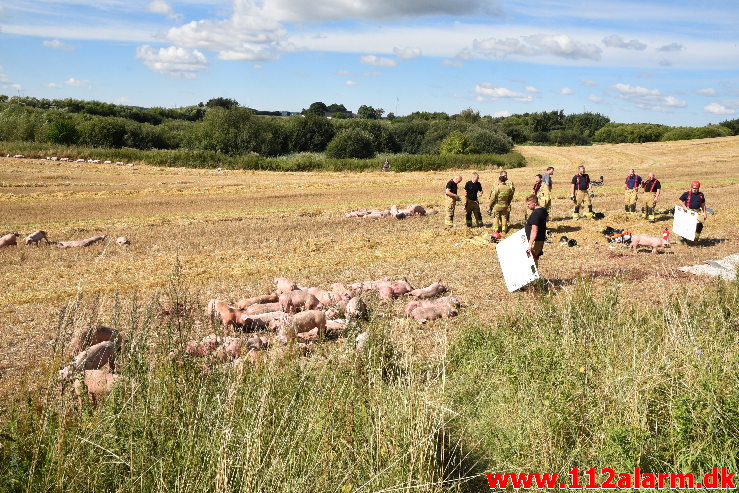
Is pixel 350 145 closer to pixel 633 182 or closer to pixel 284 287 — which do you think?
pixel 633 182

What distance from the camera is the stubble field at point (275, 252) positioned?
31.6 feet

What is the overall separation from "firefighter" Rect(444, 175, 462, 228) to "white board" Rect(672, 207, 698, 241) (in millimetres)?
6305

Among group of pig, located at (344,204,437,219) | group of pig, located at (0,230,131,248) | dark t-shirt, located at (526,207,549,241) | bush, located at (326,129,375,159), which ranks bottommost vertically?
group of pig, located at (0,230,131,248)

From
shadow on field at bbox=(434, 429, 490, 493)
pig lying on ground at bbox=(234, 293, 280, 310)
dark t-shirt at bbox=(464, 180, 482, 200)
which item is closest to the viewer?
shadow on field at bbox=(434, 429, 490, 493)

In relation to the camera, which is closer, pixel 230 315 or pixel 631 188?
pixel 230 315

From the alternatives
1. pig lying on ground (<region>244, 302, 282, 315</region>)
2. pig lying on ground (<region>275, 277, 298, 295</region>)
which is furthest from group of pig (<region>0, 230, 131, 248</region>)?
pig lying on ground (<region>244, 302, 282, 315</region>)

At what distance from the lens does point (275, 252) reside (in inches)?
631

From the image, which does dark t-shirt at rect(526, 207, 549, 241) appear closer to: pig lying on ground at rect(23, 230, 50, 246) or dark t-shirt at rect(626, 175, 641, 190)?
dark t-shirt at rect(626, 175, 641, 190)

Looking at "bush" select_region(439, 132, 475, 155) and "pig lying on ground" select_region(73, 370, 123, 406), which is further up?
"bush" select_region(439, 132, 475, 155)

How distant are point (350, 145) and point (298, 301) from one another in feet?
160

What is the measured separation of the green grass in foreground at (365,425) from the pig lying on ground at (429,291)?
4700mm

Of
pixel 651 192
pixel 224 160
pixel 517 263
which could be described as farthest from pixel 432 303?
pixel 224 160

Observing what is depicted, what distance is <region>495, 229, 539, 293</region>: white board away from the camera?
10.7 metres

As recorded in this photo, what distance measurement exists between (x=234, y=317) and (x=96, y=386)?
10.7ft
